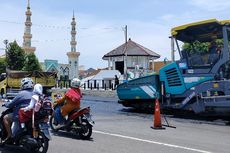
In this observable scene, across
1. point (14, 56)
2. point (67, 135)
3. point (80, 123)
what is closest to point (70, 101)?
point (80, 123)

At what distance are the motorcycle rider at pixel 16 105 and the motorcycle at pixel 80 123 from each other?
2138 mm

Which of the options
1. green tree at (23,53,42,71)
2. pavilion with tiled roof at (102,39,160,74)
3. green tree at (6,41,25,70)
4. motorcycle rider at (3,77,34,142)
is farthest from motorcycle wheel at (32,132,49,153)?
green tree at (23,53,42,71)

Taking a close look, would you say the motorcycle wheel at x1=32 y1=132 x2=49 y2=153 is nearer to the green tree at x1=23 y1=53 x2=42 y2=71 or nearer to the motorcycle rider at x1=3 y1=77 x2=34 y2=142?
the motorcycle rider at x1=3 y1=77 x2=34 y2=142

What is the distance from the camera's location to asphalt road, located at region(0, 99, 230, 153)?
25.7 ft

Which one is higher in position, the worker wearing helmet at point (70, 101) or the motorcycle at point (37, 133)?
the worker wearing helmet at point (70, 101)

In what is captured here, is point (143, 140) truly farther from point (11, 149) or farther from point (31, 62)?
point (31, 62)

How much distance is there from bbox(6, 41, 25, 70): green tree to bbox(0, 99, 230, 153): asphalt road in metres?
52.4

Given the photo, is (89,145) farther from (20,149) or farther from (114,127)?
(114,127)

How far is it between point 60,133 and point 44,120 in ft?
9.71

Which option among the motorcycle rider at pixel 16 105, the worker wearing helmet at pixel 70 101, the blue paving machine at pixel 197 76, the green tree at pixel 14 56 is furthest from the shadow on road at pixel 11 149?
the green tree at pixel 14 56

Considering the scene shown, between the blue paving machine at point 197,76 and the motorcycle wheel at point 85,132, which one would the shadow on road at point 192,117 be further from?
the motorcycle wheel at point 85,132

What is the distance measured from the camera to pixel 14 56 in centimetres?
6234

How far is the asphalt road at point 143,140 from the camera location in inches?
309

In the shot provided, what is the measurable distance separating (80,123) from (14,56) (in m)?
55.6
